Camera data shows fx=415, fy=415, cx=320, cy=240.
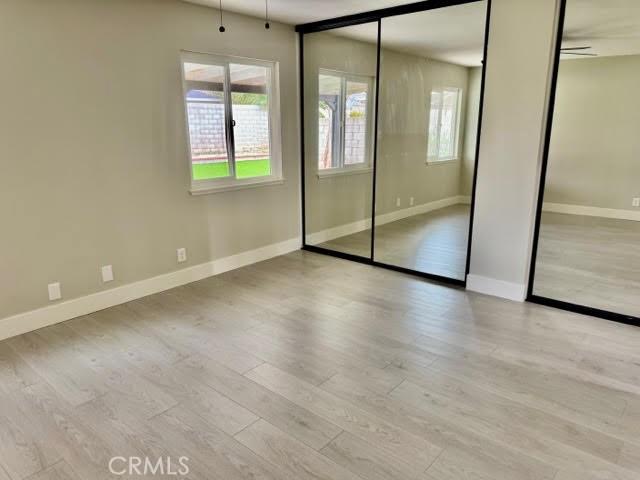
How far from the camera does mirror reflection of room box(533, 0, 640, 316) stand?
337 cm

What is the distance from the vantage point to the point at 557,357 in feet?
8.64

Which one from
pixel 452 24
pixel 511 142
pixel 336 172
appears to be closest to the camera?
pixel 511 142

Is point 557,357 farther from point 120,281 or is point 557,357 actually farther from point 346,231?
point 120,281

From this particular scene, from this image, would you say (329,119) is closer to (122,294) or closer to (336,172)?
(336,172)

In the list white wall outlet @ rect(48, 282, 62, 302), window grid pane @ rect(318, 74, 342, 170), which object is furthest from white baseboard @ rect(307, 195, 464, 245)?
white wall outlet @ rect(48, 282, 62, 302)

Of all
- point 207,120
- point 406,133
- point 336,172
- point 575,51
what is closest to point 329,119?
point 336,172

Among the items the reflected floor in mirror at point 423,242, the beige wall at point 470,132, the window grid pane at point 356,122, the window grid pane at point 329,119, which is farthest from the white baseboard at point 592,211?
the window grid pane at point 329,119

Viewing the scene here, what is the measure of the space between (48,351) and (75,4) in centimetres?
241

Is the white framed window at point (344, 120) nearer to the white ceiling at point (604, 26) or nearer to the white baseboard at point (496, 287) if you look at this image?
the white baseboard at point (496, 287)

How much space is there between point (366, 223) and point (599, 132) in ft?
7.95

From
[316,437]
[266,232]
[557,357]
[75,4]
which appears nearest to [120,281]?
[266,232]

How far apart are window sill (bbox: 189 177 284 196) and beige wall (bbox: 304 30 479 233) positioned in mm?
514

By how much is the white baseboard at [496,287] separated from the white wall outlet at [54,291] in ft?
11.1

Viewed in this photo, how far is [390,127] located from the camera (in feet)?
15.0
